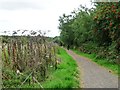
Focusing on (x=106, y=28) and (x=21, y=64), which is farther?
(x=106, y=28)

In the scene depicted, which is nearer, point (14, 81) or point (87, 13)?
point (14, 81)

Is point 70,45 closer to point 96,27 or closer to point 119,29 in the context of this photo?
point 96,27

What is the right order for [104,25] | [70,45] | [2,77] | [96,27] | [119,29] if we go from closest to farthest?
[2,77] < [119,29] < [104,25] < [96,27] < [70,45]

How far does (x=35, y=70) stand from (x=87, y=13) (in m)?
30.0

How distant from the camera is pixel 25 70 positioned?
13.2 m

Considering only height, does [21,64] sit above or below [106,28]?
below

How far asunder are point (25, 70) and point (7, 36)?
5.43ft

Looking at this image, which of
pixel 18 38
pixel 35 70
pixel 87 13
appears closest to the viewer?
pixel 35 70

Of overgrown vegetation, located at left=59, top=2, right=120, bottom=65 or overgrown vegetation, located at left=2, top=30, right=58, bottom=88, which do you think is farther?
overgrown vegetation, located at left=59, top=2, right=120, bottom=65

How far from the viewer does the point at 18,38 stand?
14.0 m

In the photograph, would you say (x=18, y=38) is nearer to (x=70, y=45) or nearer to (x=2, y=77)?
(x=2, y=77)

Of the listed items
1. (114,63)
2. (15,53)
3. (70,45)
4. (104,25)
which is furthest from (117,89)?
(70,45)

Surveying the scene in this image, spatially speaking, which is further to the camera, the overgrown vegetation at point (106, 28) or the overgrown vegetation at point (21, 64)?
the overgrown vegetation at point (106, 28)

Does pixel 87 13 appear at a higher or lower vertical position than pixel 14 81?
higher
